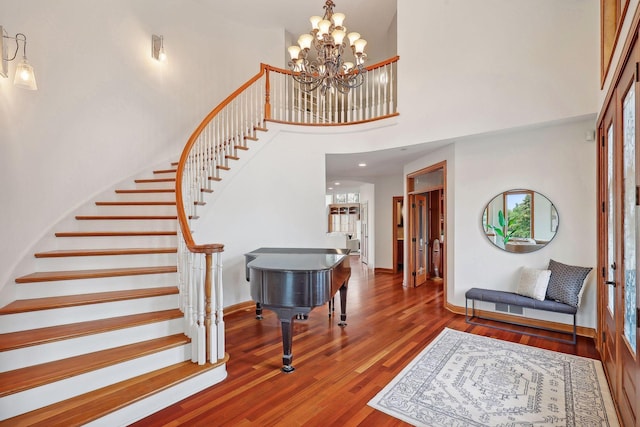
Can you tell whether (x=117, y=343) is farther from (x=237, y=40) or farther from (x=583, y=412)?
(x=237, y=40)

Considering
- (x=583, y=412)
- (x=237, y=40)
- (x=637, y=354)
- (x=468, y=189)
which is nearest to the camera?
(x=637, y=354)

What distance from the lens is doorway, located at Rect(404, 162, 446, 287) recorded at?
5934 millimetres

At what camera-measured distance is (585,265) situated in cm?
361

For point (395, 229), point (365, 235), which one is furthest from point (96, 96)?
point (365, 235)

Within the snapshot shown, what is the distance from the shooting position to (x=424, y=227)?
6.68 metres

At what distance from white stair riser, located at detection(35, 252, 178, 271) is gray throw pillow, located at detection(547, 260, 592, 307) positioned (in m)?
4.41

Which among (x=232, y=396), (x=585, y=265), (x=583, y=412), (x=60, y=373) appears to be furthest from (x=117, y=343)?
(x=585, y=265)

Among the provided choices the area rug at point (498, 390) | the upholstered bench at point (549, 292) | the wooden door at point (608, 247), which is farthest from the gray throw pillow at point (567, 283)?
the area rug at point (498, 390)

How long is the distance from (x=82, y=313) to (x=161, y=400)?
982mm

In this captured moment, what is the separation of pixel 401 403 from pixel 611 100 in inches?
117

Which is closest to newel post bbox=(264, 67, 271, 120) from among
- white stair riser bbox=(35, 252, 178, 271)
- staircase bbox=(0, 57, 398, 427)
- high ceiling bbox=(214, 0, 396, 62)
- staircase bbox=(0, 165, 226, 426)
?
staircase bbox=(0, 57, 398, 427)

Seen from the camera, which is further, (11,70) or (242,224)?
(242,224)

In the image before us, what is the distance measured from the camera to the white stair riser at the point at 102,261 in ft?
9.37

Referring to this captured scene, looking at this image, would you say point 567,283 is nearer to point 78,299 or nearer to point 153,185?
point 78,299
